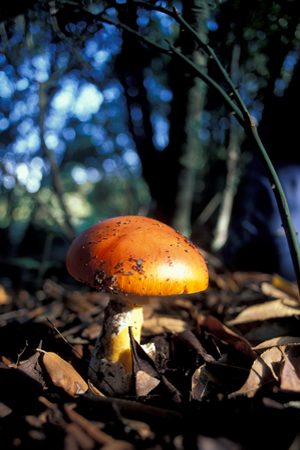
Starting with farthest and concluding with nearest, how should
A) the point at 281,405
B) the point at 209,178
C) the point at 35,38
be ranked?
the point at 209,178, the point at 35,38, the point at 281,405

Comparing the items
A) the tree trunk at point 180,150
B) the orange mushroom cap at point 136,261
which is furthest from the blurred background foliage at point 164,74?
the orange mushroom cap at point 136,261

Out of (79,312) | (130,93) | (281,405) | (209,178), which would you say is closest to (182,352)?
(281,405)

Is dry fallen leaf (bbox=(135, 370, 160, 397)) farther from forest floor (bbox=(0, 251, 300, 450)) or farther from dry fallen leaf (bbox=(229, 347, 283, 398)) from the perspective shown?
dry fallen leaf (bbox=(229, 347, 283, 398))

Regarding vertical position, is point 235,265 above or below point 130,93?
below

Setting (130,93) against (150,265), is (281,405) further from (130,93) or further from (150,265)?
(130,93)

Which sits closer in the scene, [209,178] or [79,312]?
[79,312]

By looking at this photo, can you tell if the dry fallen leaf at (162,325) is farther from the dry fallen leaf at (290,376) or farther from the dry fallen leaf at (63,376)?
the dry fallen leaf at (290,376)

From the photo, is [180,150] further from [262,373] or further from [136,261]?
[262,373]
